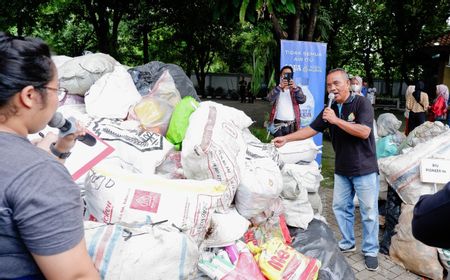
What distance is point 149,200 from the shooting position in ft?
6.23

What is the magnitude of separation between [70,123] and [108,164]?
85 cm

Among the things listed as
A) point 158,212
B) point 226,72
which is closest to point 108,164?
point 158,212

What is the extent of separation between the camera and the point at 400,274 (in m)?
3.27

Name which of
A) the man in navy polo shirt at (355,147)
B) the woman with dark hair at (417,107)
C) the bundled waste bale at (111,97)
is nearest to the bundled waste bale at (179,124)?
the bundled waste bale at (111,97)

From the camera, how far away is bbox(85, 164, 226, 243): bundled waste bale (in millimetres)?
1884

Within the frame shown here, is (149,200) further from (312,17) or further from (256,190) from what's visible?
(312,17)

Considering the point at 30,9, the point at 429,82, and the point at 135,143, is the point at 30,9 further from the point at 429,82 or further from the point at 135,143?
the point at 429,82

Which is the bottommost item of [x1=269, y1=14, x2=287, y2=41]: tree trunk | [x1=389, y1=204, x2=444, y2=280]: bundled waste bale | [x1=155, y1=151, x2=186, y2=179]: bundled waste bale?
[x1=389, y1=204, x2=444, y2=280]: bundled waste bale

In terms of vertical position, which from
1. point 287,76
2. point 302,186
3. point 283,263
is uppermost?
point 287,76

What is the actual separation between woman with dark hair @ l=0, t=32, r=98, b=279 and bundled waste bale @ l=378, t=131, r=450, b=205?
302cm

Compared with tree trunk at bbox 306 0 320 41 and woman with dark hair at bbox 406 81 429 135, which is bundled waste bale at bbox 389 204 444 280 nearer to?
tree trunk at bbox 306 0 320 41

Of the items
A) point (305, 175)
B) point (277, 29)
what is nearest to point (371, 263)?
point (305, 175)

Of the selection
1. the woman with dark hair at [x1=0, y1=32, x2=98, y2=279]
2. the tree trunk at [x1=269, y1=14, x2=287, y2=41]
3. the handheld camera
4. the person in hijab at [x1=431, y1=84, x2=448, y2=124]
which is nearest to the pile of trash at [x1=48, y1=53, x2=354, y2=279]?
the woman with dark hair at [x1=0, y1=32, x2=98, y2=279]

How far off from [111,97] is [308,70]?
4059 millimetres
